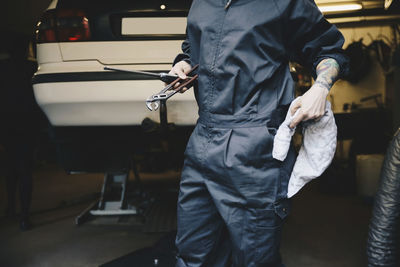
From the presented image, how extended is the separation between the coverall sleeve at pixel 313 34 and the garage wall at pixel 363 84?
5640 millimetres

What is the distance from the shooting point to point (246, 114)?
3.42 feet

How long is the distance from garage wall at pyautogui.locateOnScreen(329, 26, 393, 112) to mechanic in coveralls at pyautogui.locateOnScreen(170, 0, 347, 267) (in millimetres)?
5692

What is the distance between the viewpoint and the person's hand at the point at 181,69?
1154 millimetres

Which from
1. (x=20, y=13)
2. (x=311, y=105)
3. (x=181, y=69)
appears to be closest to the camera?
(x=311, y=105)

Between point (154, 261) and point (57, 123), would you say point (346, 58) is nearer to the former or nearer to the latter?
point (154, 261)

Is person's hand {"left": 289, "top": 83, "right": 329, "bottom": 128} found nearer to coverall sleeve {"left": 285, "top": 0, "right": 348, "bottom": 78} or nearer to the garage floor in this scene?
coverall sleeve {"left": 285, "top": 0, "right": 348, "bottom": 78}

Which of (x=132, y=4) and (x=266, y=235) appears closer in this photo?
(x=266, y=235)

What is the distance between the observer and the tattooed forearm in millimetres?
994

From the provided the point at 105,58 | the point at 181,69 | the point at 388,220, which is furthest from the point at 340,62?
the point at 105,58

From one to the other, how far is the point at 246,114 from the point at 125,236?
5.74 feet

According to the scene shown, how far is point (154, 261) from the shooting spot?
74.2 inches

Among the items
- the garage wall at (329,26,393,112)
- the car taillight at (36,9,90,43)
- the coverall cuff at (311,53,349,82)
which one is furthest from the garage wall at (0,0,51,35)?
the coverall cuff at (311,53,349,82)

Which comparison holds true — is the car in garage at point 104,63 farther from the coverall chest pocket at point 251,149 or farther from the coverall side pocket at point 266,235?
the coverall side pocket at point 266,235

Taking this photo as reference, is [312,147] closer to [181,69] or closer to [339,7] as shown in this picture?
[181,69]
